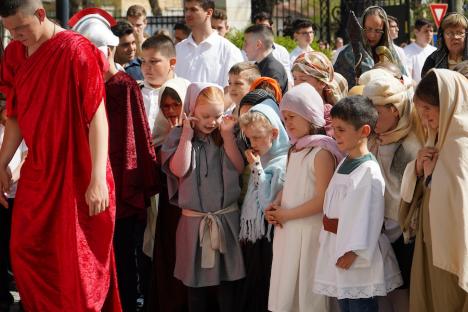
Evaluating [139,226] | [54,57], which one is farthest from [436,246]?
[139,226]

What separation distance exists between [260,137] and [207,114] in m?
0.45

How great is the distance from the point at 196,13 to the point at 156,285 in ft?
10.8

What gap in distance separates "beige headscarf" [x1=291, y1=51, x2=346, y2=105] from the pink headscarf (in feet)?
2.69

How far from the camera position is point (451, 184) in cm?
468

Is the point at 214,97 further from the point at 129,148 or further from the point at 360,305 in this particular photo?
the point at 360,305

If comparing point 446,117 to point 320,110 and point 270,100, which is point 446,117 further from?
point 270,100

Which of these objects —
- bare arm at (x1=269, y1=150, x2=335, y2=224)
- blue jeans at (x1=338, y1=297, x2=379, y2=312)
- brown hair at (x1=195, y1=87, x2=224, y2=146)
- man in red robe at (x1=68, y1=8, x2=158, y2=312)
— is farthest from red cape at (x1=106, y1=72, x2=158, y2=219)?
blue jeans at (x1=338, y1=297, x2=379, y2=312)

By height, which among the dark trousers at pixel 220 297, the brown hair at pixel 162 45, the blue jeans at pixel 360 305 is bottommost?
the dark trousers at pixel 220 297

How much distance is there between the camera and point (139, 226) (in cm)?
713

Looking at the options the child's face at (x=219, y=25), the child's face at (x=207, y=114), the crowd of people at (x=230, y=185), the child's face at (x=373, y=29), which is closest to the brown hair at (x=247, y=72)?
the crowd of people at (x=230, y=185)

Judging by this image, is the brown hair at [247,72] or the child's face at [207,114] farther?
the brown hair at [247,72]

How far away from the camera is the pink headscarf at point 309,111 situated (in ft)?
18.3

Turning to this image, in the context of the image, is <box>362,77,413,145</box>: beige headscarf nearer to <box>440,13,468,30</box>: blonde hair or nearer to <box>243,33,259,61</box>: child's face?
<box>440,13,468,30</box>: blonde hair

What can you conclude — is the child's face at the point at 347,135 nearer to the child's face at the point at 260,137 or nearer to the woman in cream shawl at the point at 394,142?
the woman in cream shawl at the point at 394,142
